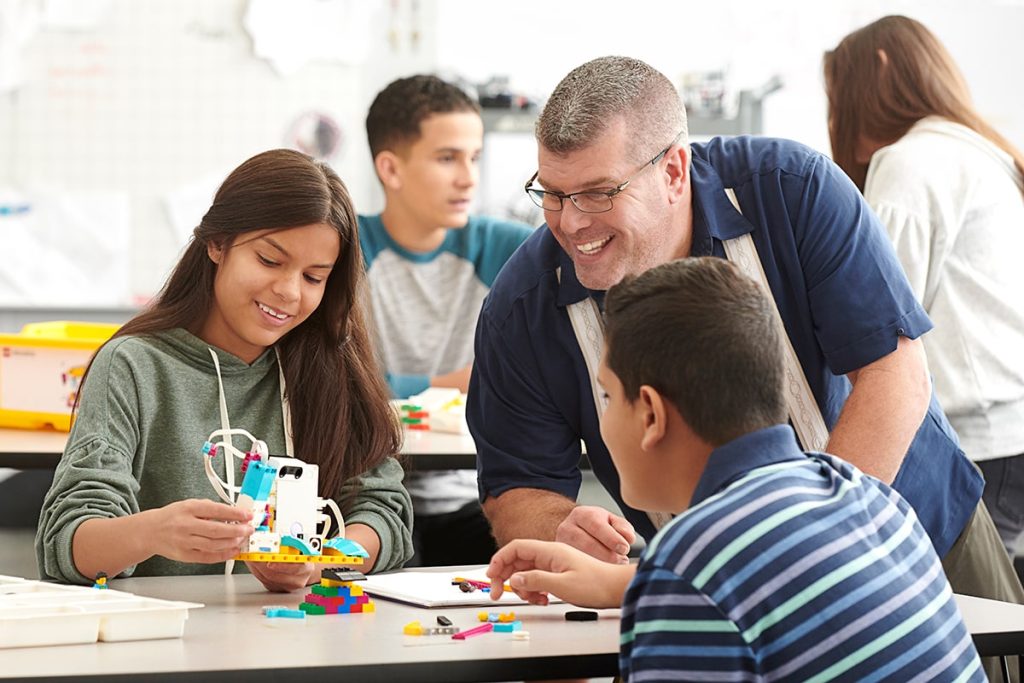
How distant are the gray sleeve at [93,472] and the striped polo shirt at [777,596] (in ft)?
2.94

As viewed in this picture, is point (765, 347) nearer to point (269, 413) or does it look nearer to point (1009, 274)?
point (269, 413)

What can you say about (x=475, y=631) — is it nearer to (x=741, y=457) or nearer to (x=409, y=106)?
(x=741, y=457)

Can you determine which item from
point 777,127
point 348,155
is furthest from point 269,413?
point 777,127

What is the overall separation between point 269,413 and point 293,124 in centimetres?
280

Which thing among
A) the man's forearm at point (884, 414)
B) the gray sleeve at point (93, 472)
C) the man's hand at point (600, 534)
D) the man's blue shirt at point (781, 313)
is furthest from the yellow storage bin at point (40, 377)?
the man's forearm at point (884, 414)

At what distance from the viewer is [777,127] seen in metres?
5.23

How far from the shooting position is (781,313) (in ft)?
6.55

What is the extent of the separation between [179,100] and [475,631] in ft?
12.1

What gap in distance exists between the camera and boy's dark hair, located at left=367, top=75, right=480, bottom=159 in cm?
383

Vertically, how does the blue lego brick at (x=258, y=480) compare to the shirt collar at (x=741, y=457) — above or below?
below

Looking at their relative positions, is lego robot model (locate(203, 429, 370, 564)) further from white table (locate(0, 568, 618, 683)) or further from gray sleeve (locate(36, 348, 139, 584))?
gray sleeve (locate(36, 348, 139, 584))

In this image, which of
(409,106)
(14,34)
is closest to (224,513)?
(409,106)

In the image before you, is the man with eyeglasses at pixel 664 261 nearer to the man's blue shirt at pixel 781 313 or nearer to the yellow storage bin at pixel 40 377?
the man's blue shirt at pixel 781 313

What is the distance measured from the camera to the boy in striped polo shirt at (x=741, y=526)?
1217 mm
